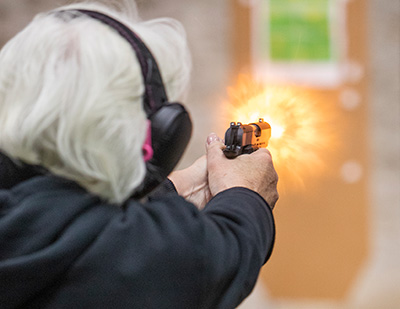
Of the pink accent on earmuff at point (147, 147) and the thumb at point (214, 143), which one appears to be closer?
the pink accent on earmuff at point (147, 147)

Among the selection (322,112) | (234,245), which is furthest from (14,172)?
(322,112)

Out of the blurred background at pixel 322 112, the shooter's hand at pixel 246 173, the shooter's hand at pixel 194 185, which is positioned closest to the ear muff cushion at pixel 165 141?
the shooter's hand at pixel 246 173

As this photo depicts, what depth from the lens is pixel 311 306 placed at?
2.37m

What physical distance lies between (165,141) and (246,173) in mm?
166

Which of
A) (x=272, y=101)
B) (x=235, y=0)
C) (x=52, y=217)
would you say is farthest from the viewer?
(x=235, y=0)

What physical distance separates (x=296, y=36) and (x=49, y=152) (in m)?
2.06

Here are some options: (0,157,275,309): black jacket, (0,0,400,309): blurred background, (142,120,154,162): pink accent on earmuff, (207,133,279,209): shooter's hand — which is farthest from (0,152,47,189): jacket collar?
(0,0,400,309): blurred background

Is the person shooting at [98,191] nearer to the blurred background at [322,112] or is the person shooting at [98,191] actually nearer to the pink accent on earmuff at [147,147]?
the pink accent on earmuff at [147,147]

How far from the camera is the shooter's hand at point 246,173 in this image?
2.26 feet

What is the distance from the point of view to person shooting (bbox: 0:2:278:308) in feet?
1.67

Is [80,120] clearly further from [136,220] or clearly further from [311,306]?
[311,306]

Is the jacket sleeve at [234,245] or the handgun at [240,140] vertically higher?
the handgun at [240,140]

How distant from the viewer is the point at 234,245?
1.86 ft

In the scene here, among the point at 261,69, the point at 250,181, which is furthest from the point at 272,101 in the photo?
the point at 261,69
